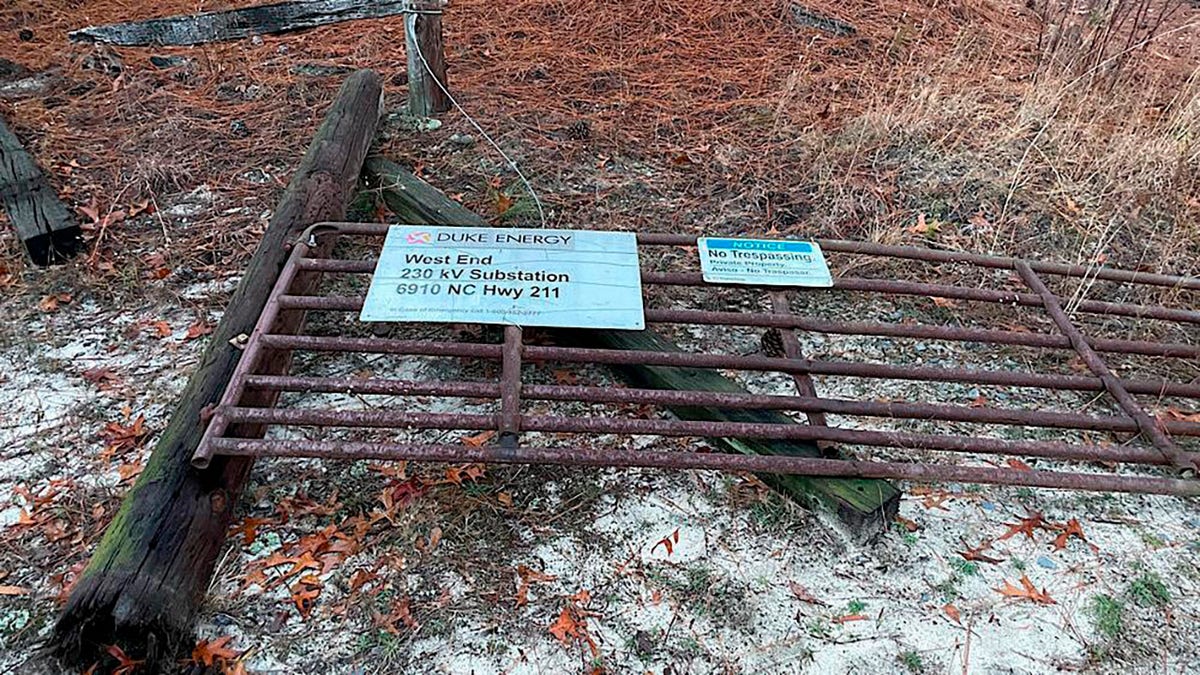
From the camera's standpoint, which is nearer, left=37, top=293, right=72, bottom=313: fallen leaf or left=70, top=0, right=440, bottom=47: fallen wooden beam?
left=37, top=293, right=72, bottom=313: fallen leaf

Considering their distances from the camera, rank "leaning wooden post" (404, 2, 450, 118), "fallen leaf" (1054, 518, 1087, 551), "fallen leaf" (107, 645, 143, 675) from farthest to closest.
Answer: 1. "leaning wooden post" (404, 2, 450, 118)
2. "fallen leaf" (1054, 518, 1087, 551)
3. "fallen leaf" (107, 645, 143, 675)

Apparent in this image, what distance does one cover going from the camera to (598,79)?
4559 mm

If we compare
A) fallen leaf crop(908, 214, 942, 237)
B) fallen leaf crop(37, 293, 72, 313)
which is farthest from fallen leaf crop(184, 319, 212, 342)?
fallen leaf crop(908, 214, 942, 237)

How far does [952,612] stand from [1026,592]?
22 centimetres

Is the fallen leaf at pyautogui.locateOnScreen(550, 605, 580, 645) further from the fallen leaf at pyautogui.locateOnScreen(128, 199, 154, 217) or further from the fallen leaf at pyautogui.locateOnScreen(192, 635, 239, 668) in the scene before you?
the fallen leaf at pyautogui.locateOnScreen(128, 199, 154, 217)

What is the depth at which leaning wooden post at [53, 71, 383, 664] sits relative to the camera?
156 cm

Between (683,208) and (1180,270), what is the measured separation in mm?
2019

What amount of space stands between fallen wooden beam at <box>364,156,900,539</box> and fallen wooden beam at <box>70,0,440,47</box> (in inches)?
45.4

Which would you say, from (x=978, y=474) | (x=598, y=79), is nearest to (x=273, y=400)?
(x=978, y=474)

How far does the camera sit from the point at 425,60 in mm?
3918

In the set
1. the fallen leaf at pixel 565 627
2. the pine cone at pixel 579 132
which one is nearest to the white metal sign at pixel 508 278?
the fallen leaf at pixel 565 627

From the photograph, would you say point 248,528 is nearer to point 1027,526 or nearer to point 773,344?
point 773,344

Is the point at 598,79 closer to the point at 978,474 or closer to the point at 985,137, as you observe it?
the point at 985,137

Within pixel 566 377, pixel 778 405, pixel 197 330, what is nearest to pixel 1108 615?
pixel 778 405
